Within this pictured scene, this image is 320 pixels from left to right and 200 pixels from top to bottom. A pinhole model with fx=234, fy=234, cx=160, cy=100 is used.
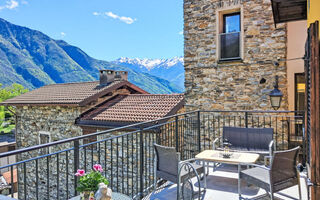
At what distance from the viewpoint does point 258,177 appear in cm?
313

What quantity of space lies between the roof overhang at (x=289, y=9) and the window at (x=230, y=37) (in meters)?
2.31

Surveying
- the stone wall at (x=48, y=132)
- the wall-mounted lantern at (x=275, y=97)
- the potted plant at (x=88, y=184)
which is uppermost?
the wall-mounted lantern at (x=275, y=97)

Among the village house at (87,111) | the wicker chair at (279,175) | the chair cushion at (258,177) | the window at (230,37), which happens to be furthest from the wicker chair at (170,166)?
the village house at (87,111)

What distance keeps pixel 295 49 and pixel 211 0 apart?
2667 millimetres

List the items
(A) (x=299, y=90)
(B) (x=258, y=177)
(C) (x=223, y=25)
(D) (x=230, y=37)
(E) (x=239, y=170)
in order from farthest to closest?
(C) (x=223, y=25)
(D) (x=230, y=37)
(A) (x=299, y=90)
(E) (x=239, y=170)
(B) (x=258, y=177)

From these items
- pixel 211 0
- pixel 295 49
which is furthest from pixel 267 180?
pixel 211 0

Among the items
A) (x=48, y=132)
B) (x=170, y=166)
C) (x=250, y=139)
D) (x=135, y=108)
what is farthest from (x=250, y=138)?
(x=48, y=132)

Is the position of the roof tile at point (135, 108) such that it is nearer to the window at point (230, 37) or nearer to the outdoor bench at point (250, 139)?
the window at point (230, 37)

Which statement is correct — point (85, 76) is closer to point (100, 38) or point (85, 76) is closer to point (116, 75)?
point (100, 38)

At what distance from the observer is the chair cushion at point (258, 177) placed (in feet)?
9.75

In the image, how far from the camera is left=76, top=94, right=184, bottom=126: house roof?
31.8ft

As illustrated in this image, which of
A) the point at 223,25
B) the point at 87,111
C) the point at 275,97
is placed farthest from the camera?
the point at 87,111

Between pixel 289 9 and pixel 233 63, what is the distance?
290cm

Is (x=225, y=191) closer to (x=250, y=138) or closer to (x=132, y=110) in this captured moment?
(x=250, y=138)
